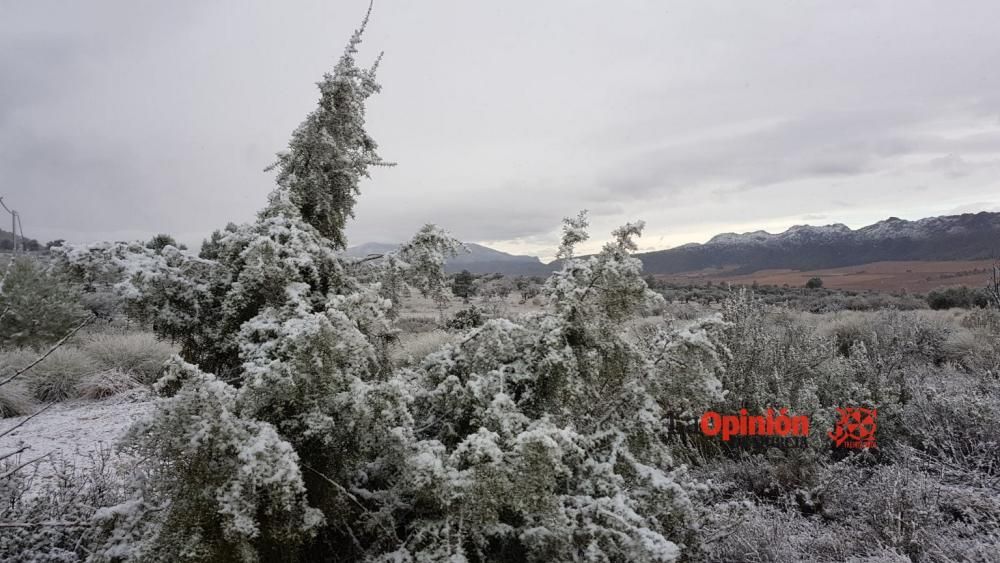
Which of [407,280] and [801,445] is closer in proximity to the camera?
[407,280]

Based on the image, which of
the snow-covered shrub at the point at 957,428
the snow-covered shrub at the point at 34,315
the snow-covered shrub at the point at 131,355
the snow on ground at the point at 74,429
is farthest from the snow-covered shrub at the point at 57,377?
the snow-covered shrub at the point at 957,428

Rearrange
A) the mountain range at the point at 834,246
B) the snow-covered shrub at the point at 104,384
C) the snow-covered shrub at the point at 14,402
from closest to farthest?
the snow-covered shrub at the point at 14,402 < the snow-covered shrub at the point at 104,384 < the mountain range at the point at 834,246

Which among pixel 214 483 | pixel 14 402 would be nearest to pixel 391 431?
pixel 214 483

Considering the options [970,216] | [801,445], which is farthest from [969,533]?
[970,216]

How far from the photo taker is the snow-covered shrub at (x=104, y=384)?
7.82 m

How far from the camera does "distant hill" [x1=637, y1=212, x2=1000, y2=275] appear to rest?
65.4 metres

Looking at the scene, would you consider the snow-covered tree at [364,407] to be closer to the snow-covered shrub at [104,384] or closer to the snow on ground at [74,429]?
the snow on ground at [74,429]

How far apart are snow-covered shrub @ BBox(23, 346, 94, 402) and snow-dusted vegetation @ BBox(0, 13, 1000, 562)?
4.43 metres

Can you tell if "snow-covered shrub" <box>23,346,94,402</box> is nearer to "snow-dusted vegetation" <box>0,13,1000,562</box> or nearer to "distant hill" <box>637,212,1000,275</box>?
"snow-dusted vegetation" <box>0,13,1000,562</box>

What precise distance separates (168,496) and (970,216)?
322 feet

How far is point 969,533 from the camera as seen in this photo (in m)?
3.49

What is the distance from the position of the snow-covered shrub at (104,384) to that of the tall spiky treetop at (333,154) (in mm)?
6914

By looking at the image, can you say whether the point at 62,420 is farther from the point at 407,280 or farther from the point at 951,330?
the point at 951,330

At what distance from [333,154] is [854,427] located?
227 inches
